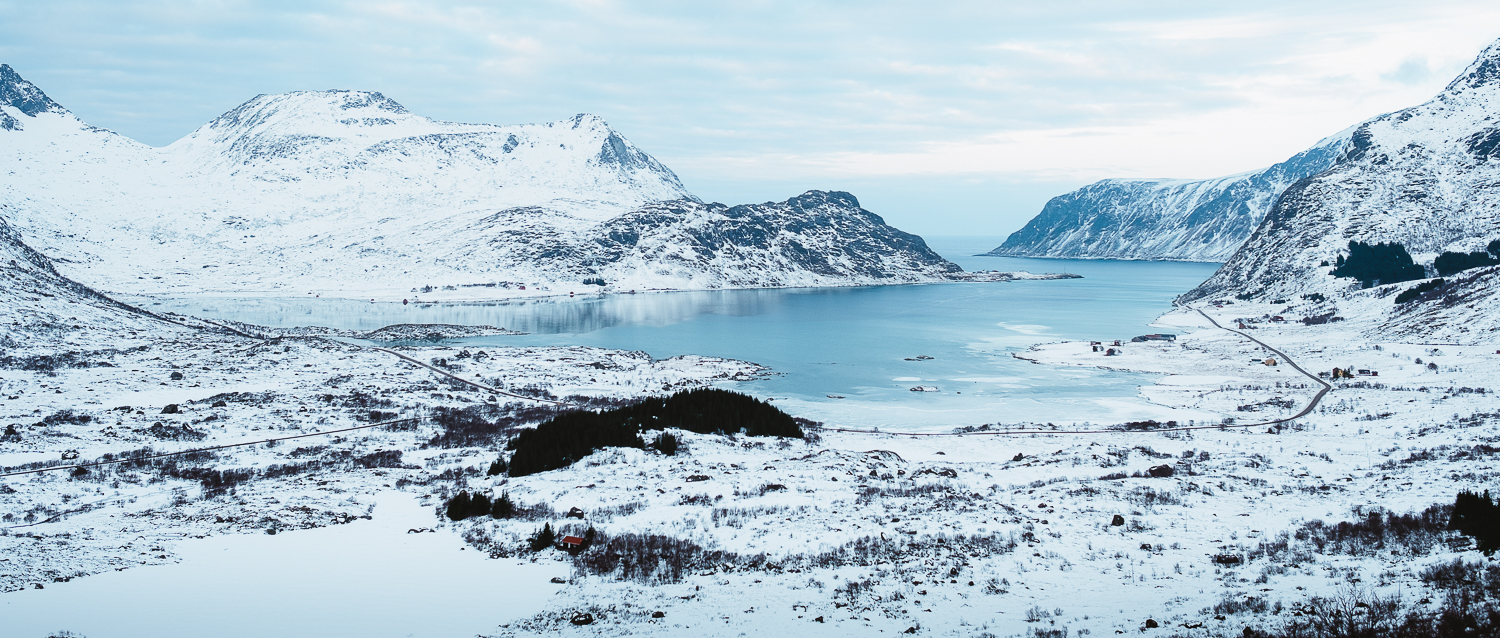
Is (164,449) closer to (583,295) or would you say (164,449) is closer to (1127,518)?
(1127,518)

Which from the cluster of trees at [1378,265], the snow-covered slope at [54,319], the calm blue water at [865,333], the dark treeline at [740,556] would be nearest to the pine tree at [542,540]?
the dark treeline at [740,556]

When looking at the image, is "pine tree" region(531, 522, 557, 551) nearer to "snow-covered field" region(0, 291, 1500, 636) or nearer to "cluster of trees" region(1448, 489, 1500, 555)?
"snow-covered field" region(0, 291, 1500, 636)

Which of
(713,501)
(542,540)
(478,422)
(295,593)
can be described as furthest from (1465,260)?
(295,593)

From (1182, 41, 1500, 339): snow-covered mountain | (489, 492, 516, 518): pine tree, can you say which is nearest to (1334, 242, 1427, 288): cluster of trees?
(1182, 41, 1500, 339): snow-covered mountain

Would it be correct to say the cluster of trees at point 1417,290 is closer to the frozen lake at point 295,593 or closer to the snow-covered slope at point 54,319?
the frozen lake at point 295,593

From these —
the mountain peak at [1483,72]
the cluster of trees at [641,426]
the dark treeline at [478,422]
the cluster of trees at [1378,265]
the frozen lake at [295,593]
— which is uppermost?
the mountain peak at [1483,72]

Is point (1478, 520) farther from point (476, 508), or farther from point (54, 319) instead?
point (54, 319)

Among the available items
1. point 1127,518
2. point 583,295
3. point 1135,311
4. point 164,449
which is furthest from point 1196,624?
point 583,295
